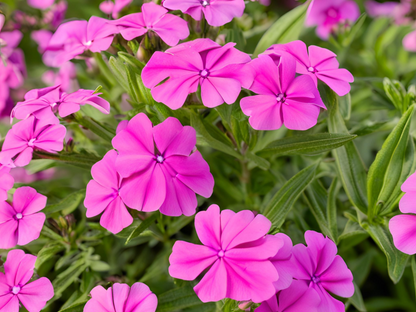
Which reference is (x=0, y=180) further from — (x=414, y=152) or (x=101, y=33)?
(x=414, y=152)

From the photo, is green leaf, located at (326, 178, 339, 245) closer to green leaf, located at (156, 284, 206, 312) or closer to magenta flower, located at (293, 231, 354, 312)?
magenta flower, located at (293, 231, 354, 312)

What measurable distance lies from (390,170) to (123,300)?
20.4 inches

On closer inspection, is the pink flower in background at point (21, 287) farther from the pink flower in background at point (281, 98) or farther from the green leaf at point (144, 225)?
the pink flower in background at point (281, 98)

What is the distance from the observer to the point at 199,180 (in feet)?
1.91

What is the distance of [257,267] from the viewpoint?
20.0 inches

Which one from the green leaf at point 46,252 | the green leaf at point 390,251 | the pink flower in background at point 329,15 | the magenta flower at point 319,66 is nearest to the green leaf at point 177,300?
the green leaf at point 46,252

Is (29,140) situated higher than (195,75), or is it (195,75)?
(195,75)

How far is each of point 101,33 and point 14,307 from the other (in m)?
0.48

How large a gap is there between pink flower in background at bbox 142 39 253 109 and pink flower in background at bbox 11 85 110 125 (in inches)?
4.3

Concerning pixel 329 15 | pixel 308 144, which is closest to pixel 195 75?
pixel 308 144

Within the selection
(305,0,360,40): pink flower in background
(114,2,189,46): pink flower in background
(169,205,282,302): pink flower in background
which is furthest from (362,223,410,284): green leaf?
(305,0,360,40): pink flower in background

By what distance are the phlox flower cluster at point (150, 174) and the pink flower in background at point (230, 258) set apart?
47 mm

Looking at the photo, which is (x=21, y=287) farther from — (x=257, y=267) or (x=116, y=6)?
(x=116, y=6)

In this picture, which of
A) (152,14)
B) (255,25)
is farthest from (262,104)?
(255,25)
